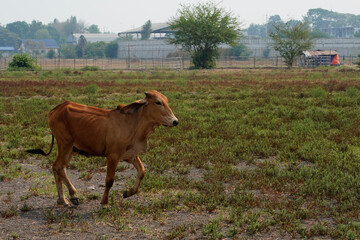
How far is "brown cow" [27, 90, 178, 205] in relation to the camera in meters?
5.70

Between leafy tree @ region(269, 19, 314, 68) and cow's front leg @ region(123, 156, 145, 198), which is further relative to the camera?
leafy tree @ region(269, 19, 314, 68)

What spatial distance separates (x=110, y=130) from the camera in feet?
19.0

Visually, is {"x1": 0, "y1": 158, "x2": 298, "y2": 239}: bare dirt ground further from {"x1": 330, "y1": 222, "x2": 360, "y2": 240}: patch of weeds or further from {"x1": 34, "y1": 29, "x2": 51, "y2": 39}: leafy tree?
{"x1": 34, "y1": 29, "x2": 51, "y2": 39}: leafy tree

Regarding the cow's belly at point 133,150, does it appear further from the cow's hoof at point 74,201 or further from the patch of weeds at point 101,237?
the patch of weeds at point 101,237

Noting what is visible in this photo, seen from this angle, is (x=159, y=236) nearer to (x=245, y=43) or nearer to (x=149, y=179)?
(x=149, y=179)

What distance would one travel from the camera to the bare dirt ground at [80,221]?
17.0 feet

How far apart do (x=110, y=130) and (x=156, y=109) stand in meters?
0.73

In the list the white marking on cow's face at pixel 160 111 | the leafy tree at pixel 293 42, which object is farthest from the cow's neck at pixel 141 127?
the leafy tree at pixel 293 42

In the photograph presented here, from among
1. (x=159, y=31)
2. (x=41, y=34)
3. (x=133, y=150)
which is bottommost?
(x=133, y=150)

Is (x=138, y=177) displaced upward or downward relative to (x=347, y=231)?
upward

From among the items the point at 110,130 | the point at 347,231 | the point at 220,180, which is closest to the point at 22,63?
the point at 220,180

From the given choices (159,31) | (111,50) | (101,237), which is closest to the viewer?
(101,237)

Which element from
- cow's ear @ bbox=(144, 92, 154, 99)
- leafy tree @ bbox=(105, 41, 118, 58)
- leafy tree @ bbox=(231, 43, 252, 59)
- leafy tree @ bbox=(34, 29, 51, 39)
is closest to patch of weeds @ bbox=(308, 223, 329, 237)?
cow's ear @ bbox=(144, 92, 154, 99)

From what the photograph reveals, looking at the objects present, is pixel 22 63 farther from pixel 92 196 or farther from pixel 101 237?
pixel 101 237
